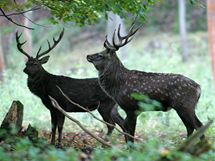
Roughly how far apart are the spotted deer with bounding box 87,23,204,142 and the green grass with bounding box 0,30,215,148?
38 centimetres

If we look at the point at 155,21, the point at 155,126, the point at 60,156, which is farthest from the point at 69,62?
the point at 60,156

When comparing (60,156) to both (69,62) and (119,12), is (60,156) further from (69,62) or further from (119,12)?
(69,62)

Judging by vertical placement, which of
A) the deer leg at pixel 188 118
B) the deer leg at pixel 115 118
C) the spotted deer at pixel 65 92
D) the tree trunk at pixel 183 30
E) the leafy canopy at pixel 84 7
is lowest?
the tree trunk at pixel 183 30

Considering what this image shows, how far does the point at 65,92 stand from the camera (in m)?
11.1

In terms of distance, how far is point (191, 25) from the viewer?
40625 mm

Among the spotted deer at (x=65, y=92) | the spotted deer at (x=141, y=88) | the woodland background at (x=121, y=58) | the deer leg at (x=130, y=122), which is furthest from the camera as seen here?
the spotted deer at (x=65, y=92)

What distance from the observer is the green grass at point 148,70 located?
43.7ft

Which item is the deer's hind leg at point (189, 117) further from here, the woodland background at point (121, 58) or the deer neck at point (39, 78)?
the deer neck at point (39, 78)

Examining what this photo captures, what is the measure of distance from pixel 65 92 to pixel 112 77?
1.27 metres

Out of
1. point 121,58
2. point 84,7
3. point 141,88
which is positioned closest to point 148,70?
point 121,58

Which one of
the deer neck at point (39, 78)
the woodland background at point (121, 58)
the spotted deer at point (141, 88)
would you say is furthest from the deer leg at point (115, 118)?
the deer neck at point (39, 78)

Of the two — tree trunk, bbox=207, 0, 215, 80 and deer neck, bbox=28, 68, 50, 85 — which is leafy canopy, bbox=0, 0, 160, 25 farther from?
tree trunk, bbox=207, 0, 215, 80

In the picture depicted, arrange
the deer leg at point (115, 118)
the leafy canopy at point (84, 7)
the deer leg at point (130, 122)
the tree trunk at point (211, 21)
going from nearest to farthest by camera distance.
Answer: the deer leg at point (130, 122) → the leafy canopy at point (84, 7) → the deer leg at point (115, 118) → the tree trunk at point (211, 21)

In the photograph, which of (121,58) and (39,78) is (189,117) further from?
(121,58)
